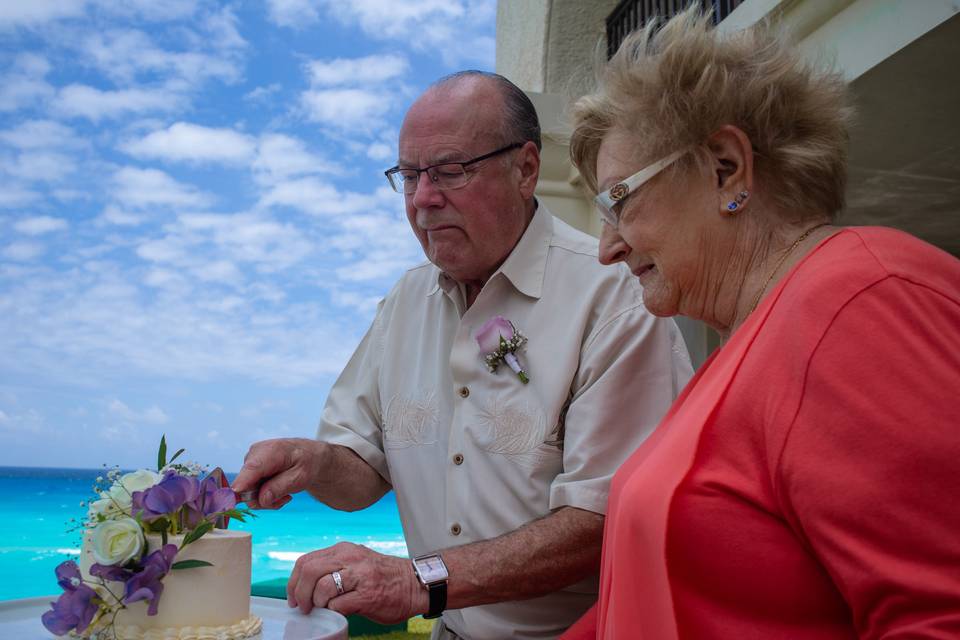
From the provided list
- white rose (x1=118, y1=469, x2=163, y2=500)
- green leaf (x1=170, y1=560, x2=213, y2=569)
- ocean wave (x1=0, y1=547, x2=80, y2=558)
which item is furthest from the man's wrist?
ocean wave (x1=0, y1=547, x2=80, y2=558)

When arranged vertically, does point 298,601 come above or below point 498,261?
below

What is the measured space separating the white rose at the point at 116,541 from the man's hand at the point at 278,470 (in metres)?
0.52

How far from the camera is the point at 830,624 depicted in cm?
115

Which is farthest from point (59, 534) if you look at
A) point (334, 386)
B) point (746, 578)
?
point (746, 578)

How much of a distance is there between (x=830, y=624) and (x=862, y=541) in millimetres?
161

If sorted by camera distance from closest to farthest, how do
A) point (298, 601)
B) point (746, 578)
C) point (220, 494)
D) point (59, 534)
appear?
point (746, 578)
point (220, 494)
point (298, 601)
point (59, 534)

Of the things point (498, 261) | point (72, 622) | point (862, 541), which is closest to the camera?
point (862, 541)

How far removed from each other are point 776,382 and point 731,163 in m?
0.48

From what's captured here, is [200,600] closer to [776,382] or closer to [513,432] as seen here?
[513,432]

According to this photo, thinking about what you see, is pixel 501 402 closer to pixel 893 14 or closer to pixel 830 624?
pixel 830 624

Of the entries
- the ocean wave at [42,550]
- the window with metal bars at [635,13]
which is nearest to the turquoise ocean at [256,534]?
the ocean wave at [42,550]

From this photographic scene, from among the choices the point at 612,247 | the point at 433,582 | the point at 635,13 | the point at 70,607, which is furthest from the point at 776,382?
the point at 635,13

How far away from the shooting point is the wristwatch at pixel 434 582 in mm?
1864

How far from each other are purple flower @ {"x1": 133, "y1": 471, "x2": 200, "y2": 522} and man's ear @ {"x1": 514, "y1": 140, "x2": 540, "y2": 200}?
4.26 feet
